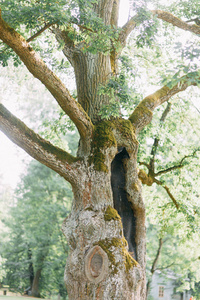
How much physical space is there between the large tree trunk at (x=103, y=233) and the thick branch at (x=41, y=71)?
2.29ft

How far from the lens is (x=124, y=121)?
7051 mm

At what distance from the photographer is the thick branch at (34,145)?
17.9ft

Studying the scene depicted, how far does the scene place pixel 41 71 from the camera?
5.42 meters

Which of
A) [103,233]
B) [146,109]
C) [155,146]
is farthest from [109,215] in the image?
[155,146]

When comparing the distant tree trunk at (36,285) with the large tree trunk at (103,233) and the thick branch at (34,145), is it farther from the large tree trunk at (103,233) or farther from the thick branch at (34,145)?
the thick branch at (34,145)

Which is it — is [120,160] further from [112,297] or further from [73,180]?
[112,297]

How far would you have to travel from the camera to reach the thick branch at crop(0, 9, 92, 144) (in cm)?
508

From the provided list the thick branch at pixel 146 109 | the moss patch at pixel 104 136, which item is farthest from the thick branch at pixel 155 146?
the moss patch at pixel 104 136

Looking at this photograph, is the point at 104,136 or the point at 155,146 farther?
the point at 155,146

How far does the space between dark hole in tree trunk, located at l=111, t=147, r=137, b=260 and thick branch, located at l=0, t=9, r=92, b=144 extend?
1.29 m

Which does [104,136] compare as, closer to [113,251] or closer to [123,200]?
[123,200]

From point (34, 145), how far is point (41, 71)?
1.21 meters

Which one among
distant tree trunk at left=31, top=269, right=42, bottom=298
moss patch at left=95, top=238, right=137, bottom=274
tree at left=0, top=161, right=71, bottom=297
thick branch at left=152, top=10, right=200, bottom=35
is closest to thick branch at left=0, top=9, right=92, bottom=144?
moss patch at left=95, top=238, right=137, bottom=274

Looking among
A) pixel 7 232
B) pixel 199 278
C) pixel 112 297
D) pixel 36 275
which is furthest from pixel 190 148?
pixel 7 232
